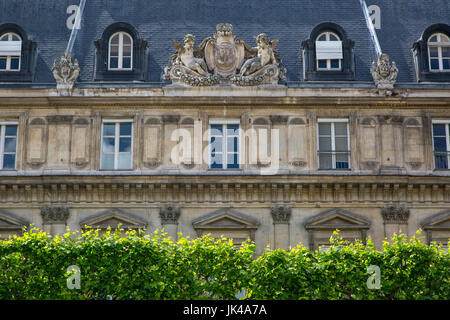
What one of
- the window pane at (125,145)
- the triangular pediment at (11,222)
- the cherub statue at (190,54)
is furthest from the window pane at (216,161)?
the triangular pediment at (11,222)

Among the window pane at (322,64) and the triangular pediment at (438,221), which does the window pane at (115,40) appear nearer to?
the window pane at (322,64)

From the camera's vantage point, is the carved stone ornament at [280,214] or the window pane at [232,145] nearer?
the carved stone ornament at [280,214]

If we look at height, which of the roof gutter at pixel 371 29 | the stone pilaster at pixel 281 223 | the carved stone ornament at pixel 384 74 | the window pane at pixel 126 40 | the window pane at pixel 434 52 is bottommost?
the stone pilaster at pixel 281 223

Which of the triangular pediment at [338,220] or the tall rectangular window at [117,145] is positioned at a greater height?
the tall rectangular window at [117,145]

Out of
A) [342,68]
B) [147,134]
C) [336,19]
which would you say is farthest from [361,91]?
[147,134]

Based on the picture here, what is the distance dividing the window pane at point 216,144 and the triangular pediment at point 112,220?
12.8 feet

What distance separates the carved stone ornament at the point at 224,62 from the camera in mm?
35000

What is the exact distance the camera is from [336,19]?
38.5 meters

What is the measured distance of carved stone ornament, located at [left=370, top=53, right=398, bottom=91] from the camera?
3497 cm

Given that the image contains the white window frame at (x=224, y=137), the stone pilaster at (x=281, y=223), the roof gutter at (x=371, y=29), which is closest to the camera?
the stone pilaster at (x=281, y=223)

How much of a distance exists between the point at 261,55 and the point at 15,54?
9880 mm

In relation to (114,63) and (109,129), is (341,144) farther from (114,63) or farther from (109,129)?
(114,63)

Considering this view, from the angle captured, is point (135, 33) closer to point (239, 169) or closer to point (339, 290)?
point (239, 169)

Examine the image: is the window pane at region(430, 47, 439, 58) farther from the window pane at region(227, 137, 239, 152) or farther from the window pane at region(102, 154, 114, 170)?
the window pane at region(102, 154, 114, 170)
